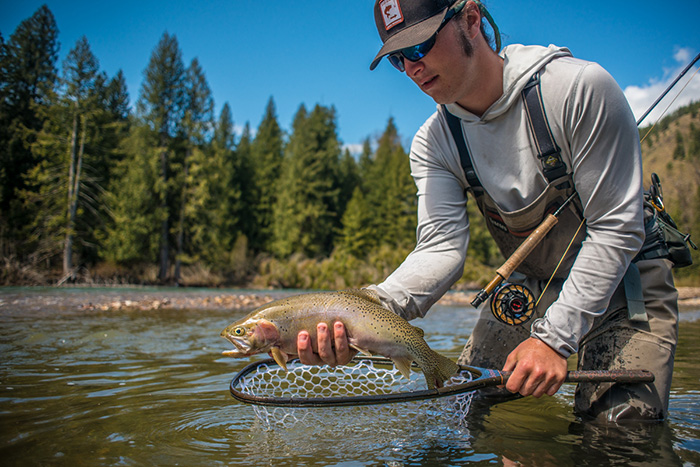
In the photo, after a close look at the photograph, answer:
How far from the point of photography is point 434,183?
324cm

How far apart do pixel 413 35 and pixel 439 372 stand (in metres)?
1.77

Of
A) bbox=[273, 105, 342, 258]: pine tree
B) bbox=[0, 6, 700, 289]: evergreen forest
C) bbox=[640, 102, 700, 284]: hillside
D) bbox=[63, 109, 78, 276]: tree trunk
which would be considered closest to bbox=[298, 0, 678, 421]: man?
bbox=[0, 6, 700, 289]: evergreen forest

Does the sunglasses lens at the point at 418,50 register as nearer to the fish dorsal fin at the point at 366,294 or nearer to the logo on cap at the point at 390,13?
the logo on cap at the point at 390,13

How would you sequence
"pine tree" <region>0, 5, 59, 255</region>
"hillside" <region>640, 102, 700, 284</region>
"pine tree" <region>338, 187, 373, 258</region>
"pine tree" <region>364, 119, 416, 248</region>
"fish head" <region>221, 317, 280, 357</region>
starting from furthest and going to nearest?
"hillside" <region>640, 102, 700, 284</region>
"pine tree" <region>364, 119, 416, 248</region>
"pine tree" <region>338, 187, 373, 258</region>
"pine tree" <region>0, 5, 59, 255</region>
"fish head" <region>221, 317, 280, 357</region>

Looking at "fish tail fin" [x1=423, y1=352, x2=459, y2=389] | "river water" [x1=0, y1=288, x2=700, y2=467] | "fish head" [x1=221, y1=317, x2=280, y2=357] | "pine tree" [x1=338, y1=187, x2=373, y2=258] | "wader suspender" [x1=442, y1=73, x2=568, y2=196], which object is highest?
"pine tree" [x1=338, y1=187, x2=373, y2=258]

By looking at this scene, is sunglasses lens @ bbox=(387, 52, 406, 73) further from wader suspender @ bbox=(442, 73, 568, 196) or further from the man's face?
wader suspender @ bbox=(442, 73, 568, 196)

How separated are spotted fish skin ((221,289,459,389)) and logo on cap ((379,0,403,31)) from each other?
4.97ft

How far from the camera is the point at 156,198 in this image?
38031 mm

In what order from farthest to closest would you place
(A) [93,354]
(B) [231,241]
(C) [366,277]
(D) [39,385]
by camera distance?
(B) [231,241] → (C) [366,277] → (A) [93,354] → (D) [39,385]

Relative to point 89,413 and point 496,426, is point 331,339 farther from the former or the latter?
point 89,413

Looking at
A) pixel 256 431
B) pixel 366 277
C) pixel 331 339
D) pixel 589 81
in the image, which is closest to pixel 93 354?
pixel 256 431

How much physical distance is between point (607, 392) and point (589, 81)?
1.75 m

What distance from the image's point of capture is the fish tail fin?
101 inches

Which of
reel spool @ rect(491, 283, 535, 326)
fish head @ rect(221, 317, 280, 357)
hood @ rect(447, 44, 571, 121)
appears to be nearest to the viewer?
fish head @ rect(221, 317, 280, 357)
